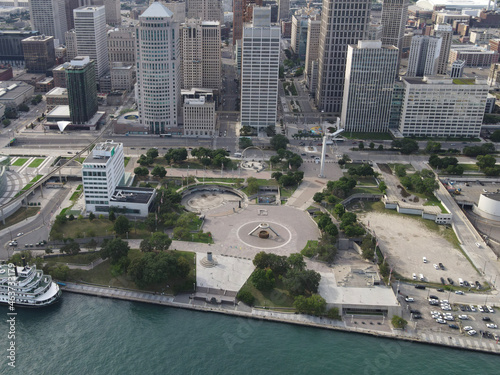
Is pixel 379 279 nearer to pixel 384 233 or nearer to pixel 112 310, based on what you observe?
pixel 384 233

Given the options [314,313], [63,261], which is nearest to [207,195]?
[63,261]

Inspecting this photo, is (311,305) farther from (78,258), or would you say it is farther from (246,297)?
(78,258)

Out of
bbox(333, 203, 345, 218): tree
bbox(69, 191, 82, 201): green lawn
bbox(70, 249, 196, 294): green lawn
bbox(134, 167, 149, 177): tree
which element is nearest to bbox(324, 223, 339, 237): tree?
bbox(333, 203, 345, 218): tree

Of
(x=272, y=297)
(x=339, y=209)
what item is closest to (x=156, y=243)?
(x=272, y=297)

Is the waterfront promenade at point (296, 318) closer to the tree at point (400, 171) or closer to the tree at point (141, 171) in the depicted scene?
the tree at point (141, 171)

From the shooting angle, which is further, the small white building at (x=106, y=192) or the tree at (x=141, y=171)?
the tree at (x=141, y=171)

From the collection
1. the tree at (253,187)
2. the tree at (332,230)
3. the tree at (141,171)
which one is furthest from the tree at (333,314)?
the tree at (141,171)

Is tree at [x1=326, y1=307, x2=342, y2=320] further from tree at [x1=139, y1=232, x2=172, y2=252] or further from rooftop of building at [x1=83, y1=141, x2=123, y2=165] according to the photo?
rooftop of building at [x1=83, y1=141, x2=123, y2=165]
